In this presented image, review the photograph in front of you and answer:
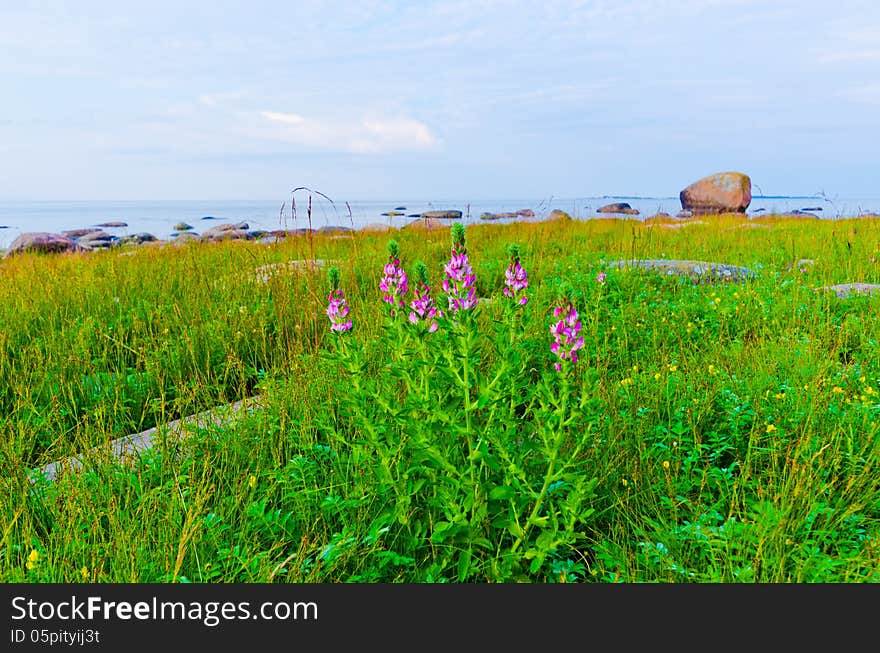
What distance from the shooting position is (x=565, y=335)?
7.92 ft

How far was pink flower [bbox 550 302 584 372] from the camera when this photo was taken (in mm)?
2406

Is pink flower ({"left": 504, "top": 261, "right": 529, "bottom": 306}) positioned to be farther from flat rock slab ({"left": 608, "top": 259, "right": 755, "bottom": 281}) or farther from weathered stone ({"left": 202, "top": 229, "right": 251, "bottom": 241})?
weathered stone ({"left": 202, "top": 229, "right": 251, "bottom": 241})

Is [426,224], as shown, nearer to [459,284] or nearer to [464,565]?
[459,284]

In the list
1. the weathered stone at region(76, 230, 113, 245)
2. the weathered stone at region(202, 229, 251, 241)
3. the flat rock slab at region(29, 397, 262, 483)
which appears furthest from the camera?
the weathered stone at region(76, 230, 113, 245)

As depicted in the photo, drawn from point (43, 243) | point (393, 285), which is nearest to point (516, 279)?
point (393, 285)

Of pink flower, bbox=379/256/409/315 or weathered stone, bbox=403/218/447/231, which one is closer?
pink flower, bbox=379/256/409/315

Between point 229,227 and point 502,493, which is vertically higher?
point 229,227

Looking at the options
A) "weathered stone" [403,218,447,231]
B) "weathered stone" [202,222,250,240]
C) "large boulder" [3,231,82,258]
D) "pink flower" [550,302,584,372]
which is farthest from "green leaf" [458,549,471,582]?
"large boulder" [3,231,82,258]

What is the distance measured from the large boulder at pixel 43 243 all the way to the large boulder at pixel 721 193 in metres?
21.3

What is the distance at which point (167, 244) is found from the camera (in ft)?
34.4

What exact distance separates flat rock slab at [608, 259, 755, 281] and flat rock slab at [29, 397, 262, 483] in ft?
16.3

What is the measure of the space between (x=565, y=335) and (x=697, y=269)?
608 cm

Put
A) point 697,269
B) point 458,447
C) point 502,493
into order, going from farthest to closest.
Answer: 1. point 697,269
2. point 458,447
3. point 502,493

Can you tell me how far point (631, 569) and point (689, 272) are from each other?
5664 millimetres
